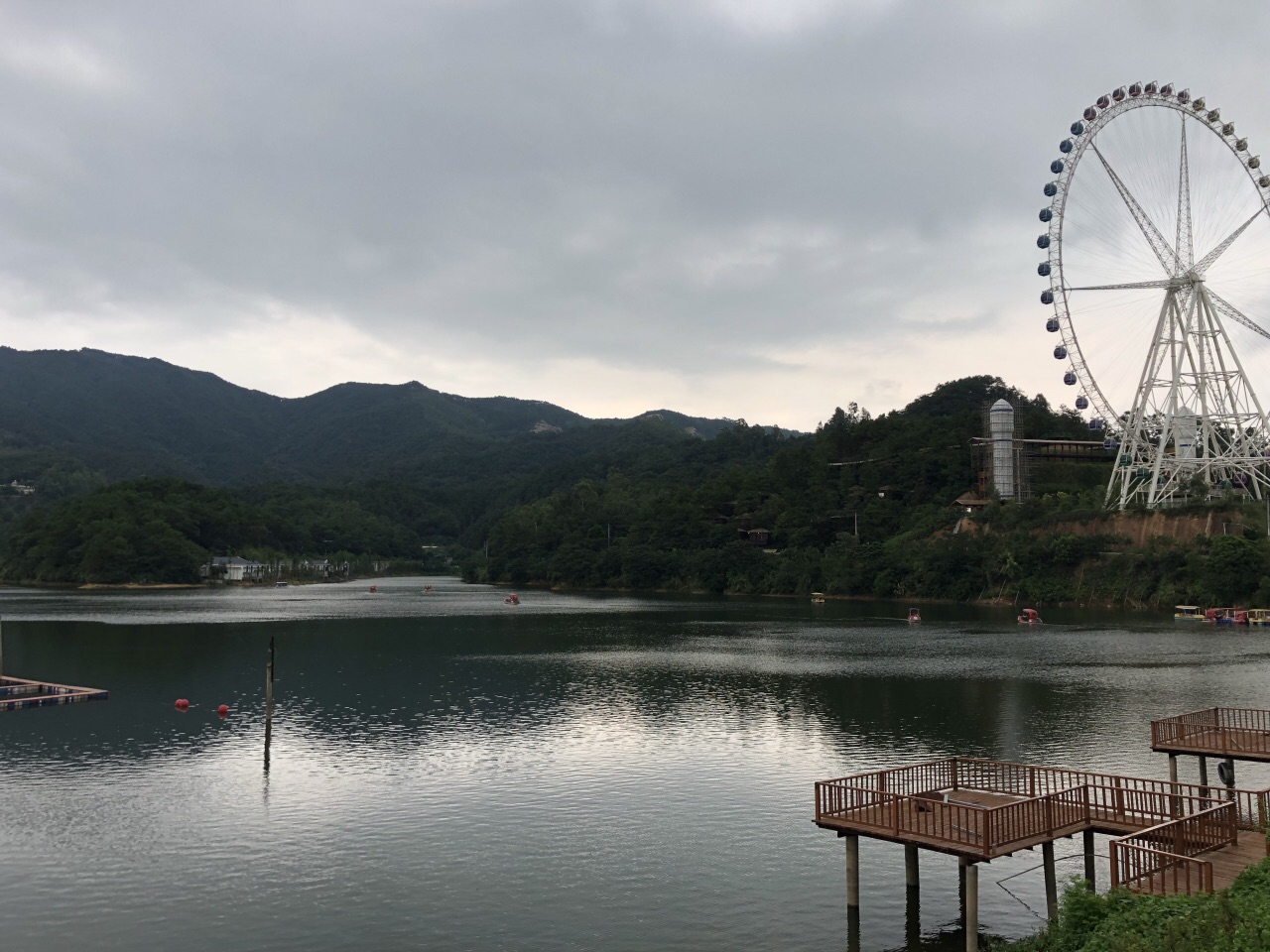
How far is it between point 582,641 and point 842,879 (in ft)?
175

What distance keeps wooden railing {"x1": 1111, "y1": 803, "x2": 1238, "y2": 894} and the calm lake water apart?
371 cm

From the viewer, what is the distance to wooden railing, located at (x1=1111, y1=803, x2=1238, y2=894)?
49.2 ft

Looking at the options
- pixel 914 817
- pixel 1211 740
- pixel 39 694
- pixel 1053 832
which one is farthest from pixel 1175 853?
pixel 39 694

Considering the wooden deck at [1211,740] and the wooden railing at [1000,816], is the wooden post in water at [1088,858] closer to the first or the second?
the wooden railing at [1000,816]

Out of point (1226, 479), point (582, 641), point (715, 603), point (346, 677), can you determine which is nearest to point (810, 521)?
point (715, 603)

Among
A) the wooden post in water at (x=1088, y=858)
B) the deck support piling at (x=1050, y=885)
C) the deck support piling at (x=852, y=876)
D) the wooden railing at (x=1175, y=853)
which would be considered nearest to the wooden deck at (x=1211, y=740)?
the wooden post in water at (x=1088, y=858)

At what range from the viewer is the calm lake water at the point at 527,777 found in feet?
65.4

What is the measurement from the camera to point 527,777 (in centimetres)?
3152

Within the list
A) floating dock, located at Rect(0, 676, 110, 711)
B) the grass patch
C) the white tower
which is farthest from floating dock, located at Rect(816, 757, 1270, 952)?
the white tower

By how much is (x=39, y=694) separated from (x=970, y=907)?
43722 mm

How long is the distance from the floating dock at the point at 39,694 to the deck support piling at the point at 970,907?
4155 centimetres

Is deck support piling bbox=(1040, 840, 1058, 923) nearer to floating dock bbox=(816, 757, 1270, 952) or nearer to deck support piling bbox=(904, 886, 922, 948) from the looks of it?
floating dock bbox=(816, 757, 1270, 952)

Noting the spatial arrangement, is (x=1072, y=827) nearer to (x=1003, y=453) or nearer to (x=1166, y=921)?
(x=1166, y=921)

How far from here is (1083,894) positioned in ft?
47.5
